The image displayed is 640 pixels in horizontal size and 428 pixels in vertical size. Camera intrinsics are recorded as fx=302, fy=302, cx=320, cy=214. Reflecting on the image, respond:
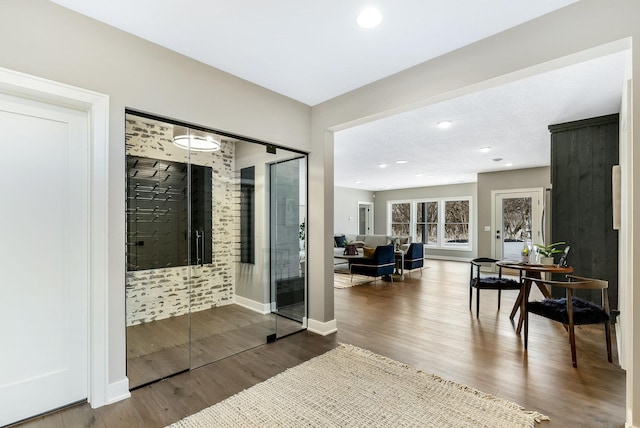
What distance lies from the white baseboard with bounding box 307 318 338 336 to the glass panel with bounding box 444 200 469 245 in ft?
27.1

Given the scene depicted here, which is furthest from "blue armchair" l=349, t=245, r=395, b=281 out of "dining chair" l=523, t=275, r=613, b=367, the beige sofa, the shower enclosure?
"dining chair" l=523, t=275, r=613, b=367

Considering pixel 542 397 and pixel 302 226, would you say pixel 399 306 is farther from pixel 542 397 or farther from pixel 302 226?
pixel 542 397

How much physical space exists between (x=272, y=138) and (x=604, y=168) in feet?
14.5

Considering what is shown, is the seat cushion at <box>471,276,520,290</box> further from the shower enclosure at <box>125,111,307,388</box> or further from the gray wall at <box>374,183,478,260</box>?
the gray wall at <box>374,183,478,260</box>

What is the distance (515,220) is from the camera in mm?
7918

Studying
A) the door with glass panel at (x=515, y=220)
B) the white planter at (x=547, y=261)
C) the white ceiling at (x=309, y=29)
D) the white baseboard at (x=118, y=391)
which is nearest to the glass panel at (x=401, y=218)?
the door with glass panel at (x=515, y=220)

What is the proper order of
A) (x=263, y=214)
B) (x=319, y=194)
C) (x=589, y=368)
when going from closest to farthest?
(x=589, y=368) → (x=319, y=194) → (x=263, y=214)

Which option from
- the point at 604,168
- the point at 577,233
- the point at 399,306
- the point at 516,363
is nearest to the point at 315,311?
the point at 399,306

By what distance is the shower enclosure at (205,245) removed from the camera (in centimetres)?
265

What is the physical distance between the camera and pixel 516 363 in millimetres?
2797

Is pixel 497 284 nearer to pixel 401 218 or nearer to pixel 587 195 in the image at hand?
pixel 587 195

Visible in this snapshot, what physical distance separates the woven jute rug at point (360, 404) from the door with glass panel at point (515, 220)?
22.1 feet

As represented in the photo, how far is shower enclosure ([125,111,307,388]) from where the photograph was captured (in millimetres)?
2646

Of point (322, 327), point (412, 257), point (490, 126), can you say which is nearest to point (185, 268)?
point (322, 327)
